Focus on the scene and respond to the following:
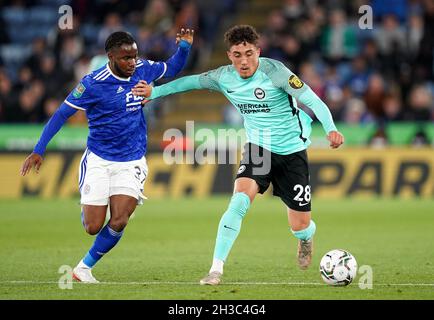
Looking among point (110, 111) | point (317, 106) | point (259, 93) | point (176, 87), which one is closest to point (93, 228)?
point (110, 111)

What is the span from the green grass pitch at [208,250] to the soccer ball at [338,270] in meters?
0.10

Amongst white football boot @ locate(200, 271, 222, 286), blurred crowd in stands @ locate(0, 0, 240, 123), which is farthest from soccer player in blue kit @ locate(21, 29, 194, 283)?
blurred crowd in stands @ locate(0, 0, 240, 123)

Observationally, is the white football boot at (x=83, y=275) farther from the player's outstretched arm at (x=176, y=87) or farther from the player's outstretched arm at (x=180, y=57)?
the player's outstretched arm at (x=180, y=57)

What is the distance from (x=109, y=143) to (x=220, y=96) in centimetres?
1462

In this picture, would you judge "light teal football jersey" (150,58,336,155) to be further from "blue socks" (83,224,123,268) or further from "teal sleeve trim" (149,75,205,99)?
"blue socks" (83,224,123,268)

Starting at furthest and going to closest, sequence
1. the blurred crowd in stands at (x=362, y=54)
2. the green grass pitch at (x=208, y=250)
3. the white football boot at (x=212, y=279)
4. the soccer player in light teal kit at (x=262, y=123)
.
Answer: the blurred crowd in stands at (x=362, y=54) < the soccer player in light teal kit at (x=262, y=123) < the white football boot at (x=212, y=279) < the green grass pitch at (x=208, y=250)

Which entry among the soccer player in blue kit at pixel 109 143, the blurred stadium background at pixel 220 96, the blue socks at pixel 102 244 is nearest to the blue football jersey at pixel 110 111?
the soccer player in blue kit at pixel 109 143

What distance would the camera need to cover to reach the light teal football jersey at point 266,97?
9.68 m

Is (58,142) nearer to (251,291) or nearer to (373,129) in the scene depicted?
(373,129)

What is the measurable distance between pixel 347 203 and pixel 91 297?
1125cm

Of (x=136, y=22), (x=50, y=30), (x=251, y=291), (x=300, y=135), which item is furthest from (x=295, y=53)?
(x=251, y=291)

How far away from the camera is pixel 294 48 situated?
74.4 feet

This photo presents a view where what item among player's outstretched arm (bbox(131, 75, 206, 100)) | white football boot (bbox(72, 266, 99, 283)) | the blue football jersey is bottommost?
white football boot (bbox(72, 266, 99, 283))

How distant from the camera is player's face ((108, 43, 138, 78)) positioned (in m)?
9.59
